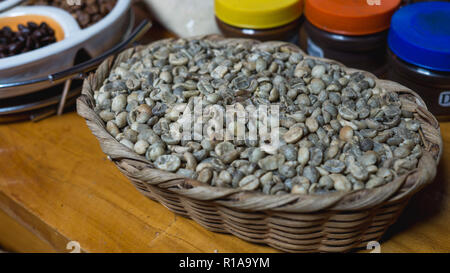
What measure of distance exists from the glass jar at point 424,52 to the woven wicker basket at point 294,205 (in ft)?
0.24

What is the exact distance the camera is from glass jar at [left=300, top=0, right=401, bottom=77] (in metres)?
0.69

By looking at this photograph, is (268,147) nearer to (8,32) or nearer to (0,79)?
(0,79)

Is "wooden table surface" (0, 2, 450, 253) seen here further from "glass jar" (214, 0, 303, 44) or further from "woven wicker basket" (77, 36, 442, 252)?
"glass jar" (214, 0, 303, 44)

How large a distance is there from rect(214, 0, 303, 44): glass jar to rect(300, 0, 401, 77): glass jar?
0.11ft

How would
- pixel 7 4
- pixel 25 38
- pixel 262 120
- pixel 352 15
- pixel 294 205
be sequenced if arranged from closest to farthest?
pixel 294 205 → pixel 262 120 → pixel 352 15 → pixel 25 38 → pixel 7 4

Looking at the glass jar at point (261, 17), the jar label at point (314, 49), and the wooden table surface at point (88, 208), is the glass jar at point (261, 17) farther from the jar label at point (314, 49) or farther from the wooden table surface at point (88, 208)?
the wooden table surface at point (88, 208)

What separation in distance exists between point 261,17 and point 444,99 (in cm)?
32

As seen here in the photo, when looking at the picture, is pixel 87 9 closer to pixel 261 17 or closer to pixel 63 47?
pixel 63 47

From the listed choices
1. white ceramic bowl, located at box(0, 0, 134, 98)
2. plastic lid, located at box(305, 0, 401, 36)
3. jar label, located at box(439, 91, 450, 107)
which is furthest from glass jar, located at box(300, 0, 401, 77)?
white ceramic bowl, located at box(0, 0, 134, 98)

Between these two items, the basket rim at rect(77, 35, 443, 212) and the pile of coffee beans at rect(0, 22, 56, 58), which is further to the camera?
the pile of coffee beans at rect(0, 22, 56, 58)

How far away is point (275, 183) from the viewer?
499 millimetres

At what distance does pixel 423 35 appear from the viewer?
0.64 metres

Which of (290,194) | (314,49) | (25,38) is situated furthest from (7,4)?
(290,194)

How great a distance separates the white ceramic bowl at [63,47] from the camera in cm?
72
